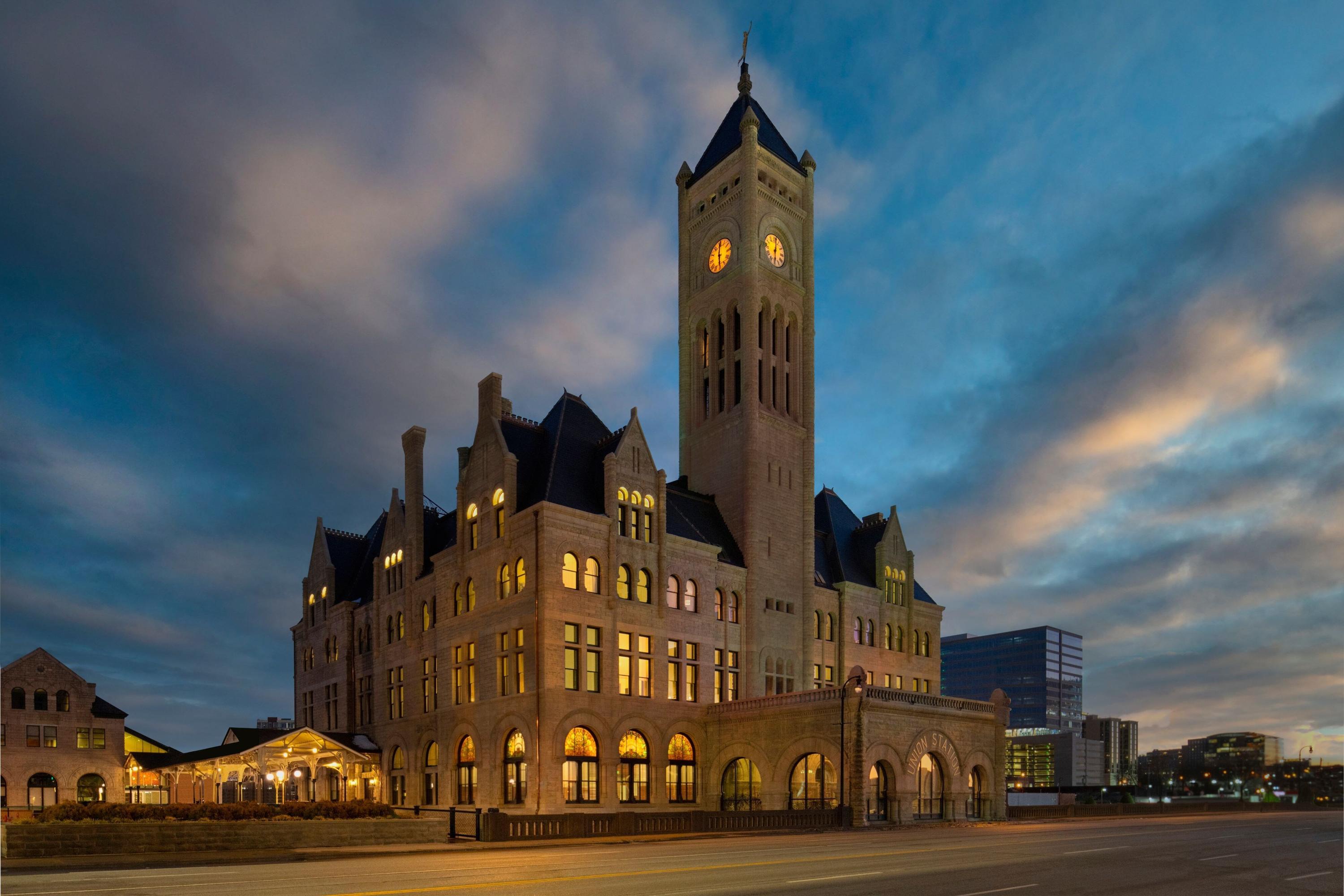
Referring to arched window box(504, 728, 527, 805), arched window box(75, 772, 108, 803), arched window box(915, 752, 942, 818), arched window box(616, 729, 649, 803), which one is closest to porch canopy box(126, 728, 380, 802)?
arched window box(75, 772, 108, 803)

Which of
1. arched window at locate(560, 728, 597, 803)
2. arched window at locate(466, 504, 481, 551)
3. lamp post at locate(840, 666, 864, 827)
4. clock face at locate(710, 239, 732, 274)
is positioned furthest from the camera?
clock face at locate(710, 239, 732, 274)

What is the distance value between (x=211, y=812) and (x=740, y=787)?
98.6 feet

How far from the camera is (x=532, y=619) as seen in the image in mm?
49281

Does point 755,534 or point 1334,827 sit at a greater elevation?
point 755,534

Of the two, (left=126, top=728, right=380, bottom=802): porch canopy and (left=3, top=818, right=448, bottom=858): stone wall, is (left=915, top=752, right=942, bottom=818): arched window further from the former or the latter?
(left=126, top=728, right=380, bottom=802): porch canopy

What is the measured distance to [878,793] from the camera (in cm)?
5372

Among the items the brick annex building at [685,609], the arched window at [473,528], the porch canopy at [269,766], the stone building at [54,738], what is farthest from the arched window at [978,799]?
the stone building at [54,738]

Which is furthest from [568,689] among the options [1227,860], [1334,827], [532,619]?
[1334,827]

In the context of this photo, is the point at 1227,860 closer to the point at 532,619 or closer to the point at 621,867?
the point at 621,867

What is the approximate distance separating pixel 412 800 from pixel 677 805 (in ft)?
56.7

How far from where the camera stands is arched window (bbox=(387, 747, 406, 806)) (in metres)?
60.9

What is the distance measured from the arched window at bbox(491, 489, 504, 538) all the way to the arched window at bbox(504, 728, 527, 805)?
1050 centimetres

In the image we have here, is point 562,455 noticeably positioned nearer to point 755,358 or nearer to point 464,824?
point 755,358

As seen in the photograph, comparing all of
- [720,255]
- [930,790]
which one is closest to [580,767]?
[930,790]
